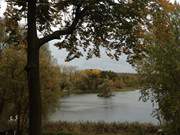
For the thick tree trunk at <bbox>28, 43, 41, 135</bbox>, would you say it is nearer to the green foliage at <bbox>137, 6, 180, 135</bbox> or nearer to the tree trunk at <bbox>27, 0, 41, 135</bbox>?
the tree trunk at <bbox>27, 0, 41, 135</bbox>

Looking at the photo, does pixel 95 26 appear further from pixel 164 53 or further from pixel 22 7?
pixel 164 53

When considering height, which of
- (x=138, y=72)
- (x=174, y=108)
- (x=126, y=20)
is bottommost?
(x=174, y=108)

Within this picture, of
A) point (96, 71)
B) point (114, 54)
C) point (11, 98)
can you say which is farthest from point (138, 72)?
point (96, 71)

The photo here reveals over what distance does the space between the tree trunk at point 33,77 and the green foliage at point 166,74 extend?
182 inches

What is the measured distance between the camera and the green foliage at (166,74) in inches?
579

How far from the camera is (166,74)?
49.1 ft

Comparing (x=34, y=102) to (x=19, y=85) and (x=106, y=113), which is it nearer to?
(x=19, y=85)

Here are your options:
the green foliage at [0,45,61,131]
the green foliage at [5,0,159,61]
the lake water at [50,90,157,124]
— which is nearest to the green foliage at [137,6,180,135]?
the green foliage at [5,0,159,61]

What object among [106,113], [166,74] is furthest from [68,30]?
[106,113]

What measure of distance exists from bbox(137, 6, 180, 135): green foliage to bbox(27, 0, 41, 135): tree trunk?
4.63 metres

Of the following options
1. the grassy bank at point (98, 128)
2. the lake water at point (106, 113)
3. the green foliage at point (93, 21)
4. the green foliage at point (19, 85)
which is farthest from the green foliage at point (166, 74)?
the lake water at point (106, 113)

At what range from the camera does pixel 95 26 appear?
37.7 feet

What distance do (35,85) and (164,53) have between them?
635cm

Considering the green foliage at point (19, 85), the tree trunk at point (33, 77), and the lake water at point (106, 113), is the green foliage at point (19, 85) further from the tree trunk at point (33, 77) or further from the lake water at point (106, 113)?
the tree trunk at point (33, 77)
